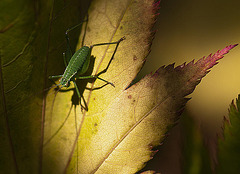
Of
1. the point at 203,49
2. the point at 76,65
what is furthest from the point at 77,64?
the point at 203,49

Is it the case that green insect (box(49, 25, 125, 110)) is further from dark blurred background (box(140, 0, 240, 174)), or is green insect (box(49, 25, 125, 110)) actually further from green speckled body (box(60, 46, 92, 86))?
dark blurred background (box(140, 0, 240, 174))

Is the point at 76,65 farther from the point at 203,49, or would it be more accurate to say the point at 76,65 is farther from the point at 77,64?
the point at 203,49

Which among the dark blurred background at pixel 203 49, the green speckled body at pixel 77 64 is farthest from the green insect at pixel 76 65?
the dark blurred background at pixel 203 49

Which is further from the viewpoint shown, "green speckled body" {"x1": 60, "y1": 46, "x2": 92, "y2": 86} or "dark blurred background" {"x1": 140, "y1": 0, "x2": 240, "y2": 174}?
"dark blurred background" {"x1": 140, "y1": 0, "x2": 240, "y2": 174}

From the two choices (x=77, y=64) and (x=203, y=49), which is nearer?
(x=77, y=64)

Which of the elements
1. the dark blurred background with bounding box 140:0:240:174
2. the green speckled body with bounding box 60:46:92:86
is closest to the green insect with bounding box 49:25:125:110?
the green speckled body with bounding box 60:46:92:86
